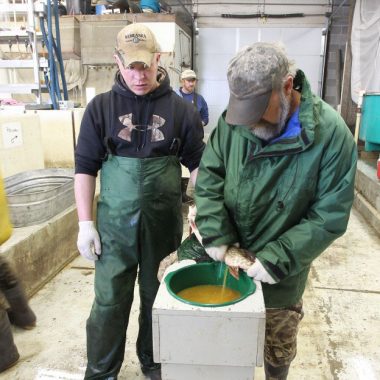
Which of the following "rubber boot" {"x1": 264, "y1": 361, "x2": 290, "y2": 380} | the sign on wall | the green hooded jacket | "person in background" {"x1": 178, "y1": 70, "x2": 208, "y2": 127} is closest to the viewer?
the green hooded jacket

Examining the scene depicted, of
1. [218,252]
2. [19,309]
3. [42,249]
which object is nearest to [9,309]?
[19,309]

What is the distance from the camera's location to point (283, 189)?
121 centimetres

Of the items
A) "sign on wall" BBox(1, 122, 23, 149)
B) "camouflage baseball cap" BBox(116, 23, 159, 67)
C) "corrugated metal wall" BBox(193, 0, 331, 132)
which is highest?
"corrugated metal wall" BBox(193, 0, 331, 132)

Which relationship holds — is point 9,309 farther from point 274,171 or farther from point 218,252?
point 274,171

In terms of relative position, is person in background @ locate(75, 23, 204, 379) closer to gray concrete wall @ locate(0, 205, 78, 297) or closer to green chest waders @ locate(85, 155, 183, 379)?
green chest waders @ locate(85, 155, 183, 379)

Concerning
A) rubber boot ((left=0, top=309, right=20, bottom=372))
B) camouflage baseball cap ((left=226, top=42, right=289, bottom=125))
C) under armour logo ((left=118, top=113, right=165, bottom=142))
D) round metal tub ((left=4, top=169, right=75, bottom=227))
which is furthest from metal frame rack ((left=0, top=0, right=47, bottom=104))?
camouflage baseball cap ((left=226, top=42, right=289, bottom=125))

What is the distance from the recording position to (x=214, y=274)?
1.29 metres

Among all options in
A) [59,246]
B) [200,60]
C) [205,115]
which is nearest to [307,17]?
[200,60]

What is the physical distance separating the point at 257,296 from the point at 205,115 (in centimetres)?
Result: 434

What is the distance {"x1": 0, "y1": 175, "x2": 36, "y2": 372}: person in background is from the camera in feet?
5.55

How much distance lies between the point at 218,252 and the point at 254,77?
559mm

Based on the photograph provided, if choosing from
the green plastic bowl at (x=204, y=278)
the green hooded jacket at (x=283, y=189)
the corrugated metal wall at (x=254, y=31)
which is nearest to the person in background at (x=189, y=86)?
the corrugated metal wall at (x=254, y=31)

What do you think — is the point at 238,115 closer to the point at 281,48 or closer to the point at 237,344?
the point at 281,48

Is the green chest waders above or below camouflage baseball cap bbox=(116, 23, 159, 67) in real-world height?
below
